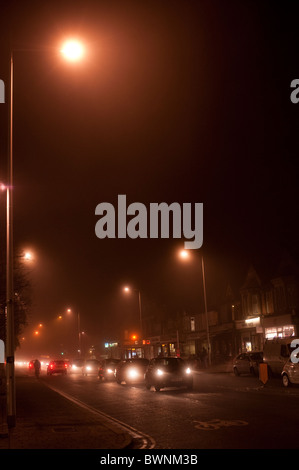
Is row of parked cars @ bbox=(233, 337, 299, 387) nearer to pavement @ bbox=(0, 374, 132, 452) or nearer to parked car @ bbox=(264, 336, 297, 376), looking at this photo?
parked car @ bbox=(264, 336, 297, 376)

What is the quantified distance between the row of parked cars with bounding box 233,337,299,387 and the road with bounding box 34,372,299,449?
721 millimetres

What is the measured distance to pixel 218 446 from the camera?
411 inches

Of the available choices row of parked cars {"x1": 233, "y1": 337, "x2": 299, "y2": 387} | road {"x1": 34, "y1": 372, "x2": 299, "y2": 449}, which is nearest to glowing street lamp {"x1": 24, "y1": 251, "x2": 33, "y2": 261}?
road {"x1": 34, "y1": 372, "x2": 299, "y2": 449}

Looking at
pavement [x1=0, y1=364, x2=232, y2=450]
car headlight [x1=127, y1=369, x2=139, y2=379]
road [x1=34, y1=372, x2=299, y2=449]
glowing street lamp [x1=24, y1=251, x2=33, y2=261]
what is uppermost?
glowing street lamp [x1=24, y1=251, x2=33, y2=261]

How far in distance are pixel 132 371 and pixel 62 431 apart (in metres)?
20.7

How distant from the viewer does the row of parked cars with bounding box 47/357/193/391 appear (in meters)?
25.4

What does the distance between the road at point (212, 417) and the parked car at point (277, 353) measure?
5.19 m

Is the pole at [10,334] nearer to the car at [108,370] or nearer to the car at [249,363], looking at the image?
the car at [249,363]

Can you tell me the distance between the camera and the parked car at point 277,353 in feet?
94.2

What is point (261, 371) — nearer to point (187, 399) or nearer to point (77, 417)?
point (187, 399)

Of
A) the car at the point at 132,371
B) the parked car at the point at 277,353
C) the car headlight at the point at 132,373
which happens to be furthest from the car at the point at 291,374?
the car headlight at the point at 132,373

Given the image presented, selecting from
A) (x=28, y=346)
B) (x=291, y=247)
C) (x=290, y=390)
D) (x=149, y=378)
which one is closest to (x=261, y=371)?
(x=290, y=390)

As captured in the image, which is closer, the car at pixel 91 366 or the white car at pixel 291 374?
the white car at pixel 291 374

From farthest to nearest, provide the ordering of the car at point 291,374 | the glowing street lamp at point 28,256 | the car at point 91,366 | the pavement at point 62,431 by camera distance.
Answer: the car at point 91,366 < the car at point 291,374 < the glowing street lamp at point 28,256 < the pavement at point 62,431
